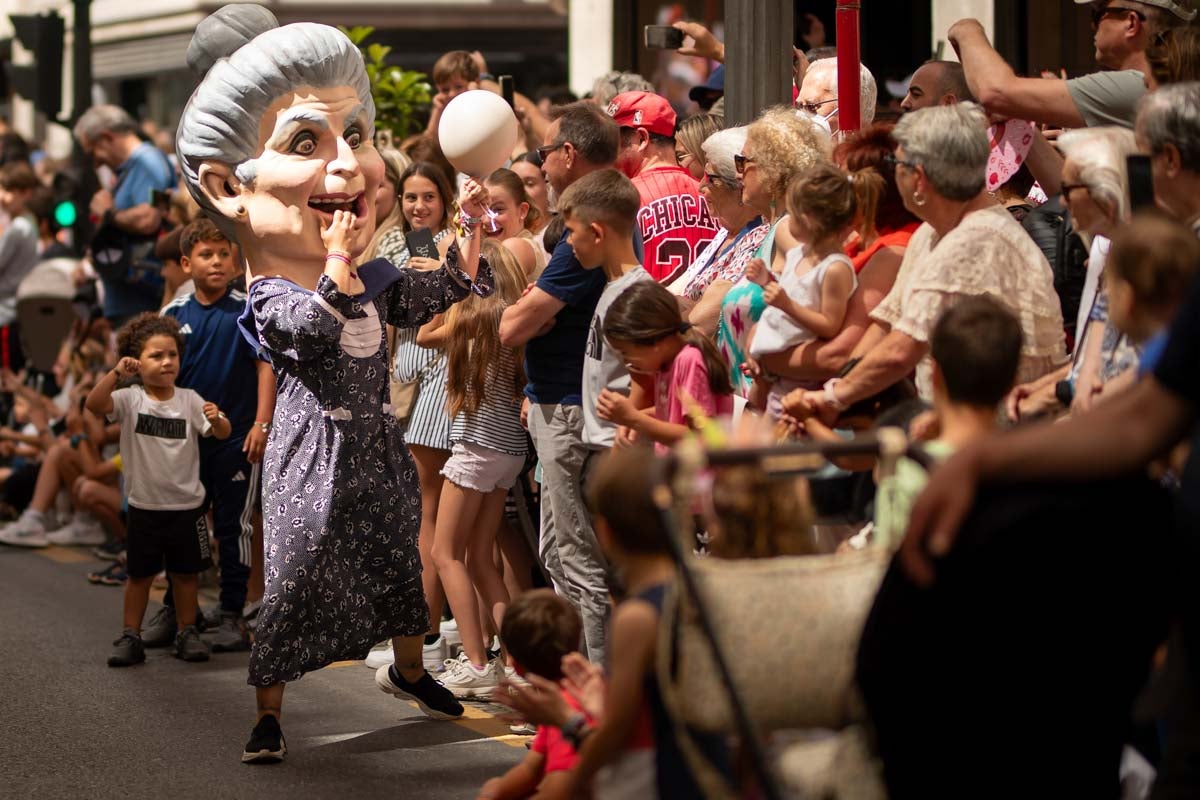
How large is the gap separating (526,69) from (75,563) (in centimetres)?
1402

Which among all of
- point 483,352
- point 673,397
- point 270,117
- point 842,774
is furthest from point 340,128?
point 842,774

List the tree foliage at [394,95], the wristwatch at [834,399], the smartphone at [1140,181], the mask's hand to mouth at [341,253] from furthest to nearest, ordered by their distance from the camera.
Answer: the tree foliage at [394,95] < the mask's hand to mouth at [341,253] < the wristwatch at [834,399] < the smartphone at [1140,181]

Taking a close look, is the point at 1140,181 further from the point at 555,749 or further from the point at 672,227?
the point at 672,227

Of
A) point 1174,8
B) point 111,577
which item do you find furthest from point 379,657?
point 1174,8

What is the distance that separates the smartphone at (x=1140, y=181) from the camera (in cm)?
473

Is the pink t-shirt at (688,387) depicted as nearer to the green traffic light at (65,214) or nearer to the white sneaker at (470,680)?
the white sneaker at (470,680)

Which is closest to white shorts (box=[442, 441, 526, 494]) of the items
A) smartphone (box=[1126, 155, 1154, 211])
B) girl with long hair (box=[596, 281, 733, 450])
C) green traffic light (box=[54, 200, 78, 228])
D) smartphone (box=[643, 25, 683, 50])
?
girl with long hair (box=[596, 281, 733, 450])

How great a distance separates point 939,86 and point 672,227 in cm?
128

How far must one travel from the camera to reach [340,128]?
6914 millimetres

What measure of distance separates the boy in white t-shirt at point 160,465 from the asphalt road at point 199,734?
11.1 inches

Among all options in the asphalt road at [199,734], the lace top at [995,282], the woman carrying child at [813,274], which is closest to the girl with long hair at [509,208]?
the asphalt road at [199,734]

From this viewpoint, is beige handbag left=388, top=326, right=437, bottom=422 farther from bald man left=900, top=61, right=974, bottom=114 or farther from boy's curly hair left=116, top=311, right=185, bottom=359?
bald man left=900, top=61, right=974, bottom=114

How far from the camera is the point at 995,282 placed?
17.2 feet

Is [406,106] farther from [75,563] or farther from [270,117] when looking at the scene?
[270,117]
